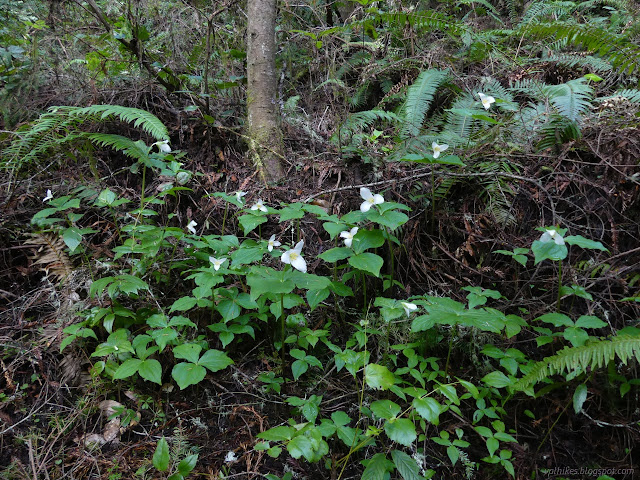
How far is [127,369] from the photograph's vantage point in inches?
71.1

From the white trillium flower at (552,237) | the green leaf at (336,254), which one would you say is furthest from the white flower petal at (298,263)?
the white trillium flower at (552,237)

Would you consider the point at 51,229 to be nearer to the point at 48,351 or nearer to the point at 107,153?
the point at 48,351

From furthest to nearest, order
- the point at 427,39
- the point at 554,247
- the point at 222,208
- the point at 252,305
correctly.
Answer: the point at 427,39, the point at 222,208, the point at 252,305, the point at 554,247

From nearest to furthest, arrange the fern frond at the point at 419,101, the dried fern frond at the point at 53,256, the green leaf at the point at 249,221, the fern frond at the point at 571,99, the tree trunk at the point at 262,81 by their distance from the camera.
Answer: the green leaf at the point at 249,221, the dried fern frond at the point at 53,256, the fern frond at the point at 571,99, the fern frond at the point at 419,101, the tree trunk at the point at 262,81

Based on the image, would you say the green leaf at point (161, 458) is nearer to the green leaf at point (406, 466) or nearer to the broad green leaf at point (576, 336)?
the green leaf at point (406, 466)

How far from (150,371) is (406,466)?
125 cm

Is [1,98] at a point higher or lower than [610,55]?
lower

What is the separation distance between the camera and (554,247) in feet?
6.26

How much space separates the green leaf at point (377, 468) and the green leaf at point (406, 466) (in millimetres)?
37

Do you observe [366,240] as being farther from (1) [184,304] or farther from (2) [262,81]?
(2) [262,81]

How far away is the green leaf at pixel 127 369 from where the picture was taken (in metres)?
1.77

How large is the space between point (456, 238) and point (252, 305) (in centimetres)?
150

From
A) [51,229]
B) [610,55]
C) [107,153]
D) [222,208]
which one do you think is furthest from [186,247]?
[610,55]

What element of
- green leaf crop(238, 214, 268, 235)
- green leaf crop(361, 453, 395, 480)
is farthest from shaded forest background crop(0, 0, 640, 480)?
green leaf crop(238, 214, 268, 235)
